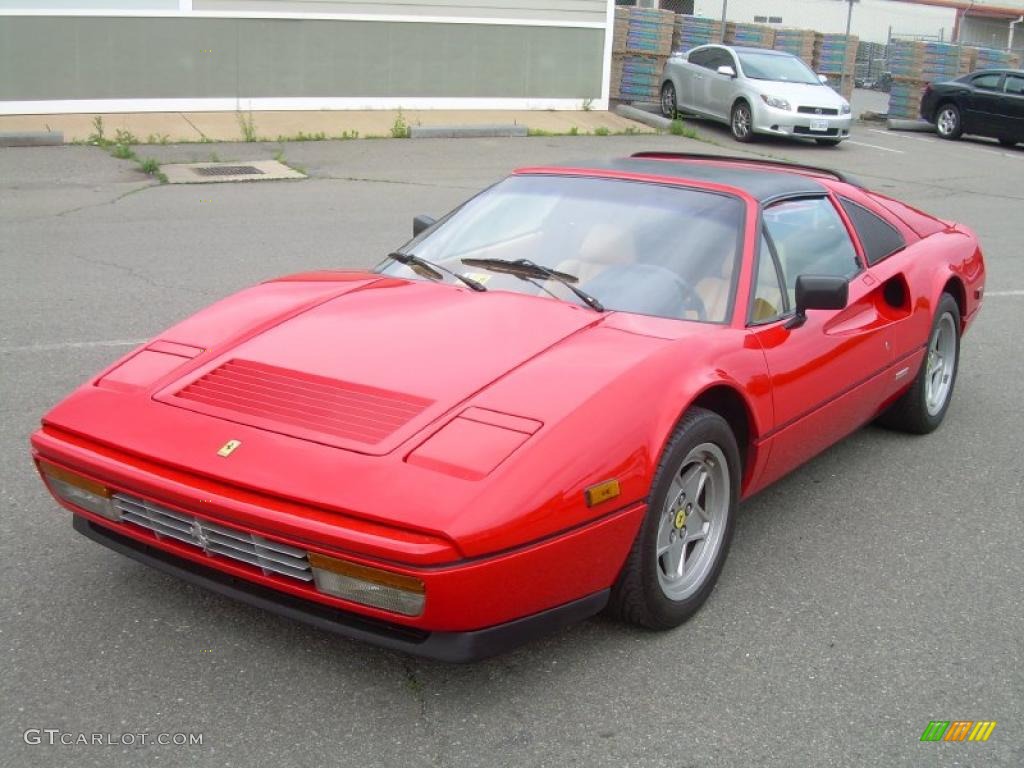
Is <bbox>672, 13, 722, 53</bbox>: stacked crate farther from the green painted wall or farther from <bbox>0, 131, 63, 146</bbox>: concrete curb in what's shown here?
<bbox>0, 131, 63, 146</bbox>: concrete curb

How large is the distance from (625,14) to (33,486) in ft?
57.6

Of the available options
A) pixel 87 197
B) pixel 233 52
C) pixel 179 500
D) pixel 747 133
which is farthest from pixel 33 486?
pixel 747 133

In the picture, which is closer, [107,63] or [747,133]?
[107,63]

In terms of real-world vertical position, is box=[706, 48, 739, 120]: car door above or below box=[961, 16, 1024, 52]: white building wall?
below

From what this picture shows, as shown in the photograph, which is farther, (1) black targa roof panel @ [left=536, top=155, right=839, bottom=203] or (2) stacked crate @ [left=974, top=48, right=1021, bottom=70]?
(2) stacked crate @ [left=974, top=48, right=1021, bottom=70]

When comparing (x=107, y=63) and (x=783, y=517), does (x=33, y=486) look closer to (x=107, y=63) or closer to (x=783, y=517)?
(x=783, y=517)

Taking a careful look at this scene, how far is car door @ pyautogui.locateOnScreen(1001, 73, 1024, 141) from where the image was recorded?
65.5 feet

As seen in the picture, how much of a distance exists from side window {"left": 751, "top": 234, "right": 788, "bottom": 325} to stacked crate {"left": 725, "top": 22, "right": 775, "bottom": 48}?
1899cm

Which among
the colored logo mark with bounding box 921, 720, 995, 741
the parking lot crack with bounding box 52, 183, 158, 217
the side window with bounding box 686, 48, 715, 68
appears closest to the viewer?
the colored logo mark with bounding box 921, 720, 995, 741

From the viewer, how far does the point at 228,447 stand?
3.05m

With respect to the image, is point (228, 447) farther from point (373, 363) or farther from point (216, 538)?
point (373, 363)

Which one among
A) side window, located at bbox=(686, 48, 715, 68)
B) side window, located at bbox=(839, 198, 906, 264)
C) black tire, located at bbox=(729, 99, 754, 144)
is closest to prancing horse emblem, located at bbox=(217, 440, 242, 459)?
side window, located at bbox=(839, 198, 906, 264)

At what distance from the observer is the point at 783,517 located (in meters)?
4.41

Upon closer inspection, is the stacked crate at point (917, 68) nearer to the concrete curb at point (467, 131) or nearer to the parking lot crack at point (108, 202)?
the concrete curb at point (467, 131)
